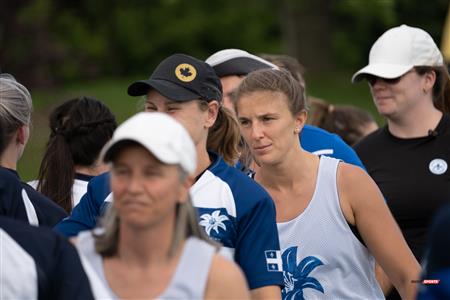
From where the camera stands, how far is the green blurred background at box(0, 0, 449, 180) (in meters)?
25.2

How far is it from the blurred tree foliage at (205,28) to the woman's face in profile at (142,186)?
2344cm

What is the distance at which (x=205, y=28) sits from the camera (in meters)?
36.3

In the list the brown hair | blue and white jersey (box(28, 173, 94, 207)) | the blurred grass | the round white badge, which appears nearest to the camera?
the brown hair

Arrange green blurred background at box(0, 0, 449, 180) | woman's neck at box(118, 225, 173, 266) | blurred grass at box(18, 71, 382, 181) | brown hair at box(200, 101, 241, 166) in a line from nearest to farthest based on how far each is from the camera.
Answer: woman's neck at box(118, 225, 173, 266)
brown hair at box(200, 101, 241, 166)
blurred grass at box(18, 71, 382, 181)
green blurred background at box(0, 0, 449, 180)

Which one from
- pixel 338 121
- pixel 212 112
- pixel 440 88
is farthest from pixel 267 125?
pixel 338 121

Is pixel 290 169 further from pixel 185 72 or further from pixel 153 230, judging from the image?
pixel 153 230

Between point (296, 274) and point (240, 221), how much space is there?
0.77m

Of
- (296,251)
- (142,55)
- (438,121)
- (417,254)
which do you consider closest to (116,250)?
(296,251)

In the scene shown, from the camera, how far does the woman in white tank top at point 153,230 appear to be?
4.13m

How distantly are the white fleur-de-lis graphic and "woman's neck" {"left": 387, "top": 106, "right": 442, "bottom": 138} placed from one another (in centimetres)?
240

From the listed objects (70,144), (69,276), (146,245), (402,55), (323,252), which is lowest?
(323,252)

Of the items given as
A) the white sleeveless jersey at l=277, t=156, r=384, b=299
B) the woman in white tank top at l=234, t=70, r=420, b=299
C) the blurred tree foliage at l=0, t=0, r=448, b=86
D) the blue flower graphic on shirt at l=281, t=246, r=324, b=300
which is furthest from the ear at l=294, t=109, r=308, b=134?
the blurred tree foliage at l=0, t=0, r=448, b=86

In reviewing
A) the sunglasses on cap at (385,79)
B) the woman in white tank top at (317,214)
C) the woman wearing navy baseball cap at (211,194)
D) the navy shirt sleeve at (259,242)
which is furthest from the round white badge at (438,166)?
the navy shirt sleeve at (259,242)

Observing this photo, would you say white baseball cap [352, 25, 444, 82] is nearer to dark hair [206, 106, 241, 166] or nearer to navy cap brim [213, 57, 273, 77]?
navy cap brim [213, 57, 273, 77]
